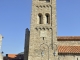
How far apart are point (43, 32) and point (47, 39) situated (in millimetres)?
957

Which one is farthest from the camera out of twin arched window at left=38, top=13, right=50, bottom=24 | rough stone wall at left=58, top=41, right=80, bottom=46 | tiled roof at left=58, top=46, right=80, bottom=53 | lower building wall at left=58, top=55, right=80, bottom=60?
rough stone wall at left=58, top=41, right=80, bottom=46

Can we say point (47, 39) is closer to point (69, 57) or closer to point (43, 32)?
point (43, 32)

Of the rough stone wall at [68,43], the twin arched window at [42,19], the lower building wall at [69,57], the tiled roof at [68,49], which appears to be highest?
the twin arched window at [42,19]

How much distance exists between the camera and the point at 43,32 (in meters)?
22.7

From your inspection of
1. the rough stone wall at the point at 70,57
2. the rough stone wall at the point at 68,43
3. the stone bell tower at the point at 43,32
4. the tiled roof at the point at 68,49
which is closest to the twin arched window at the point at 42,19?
the stone bell tower at the point at 43,32

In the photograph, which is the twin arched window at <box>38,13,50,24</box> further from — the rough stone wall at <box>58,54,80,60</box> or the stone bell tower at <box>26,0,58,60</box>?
the rough stone wall at <box>58,54,80,60</box>

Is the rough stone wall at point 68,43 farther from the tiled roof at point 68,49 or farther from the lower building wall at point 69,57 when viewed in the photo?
the lower building wall at point 69,57

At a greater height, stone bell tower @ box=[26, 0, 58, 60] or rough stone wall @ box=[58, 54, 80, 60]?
stone bell tower @ box=[26, 0, 58, 60]

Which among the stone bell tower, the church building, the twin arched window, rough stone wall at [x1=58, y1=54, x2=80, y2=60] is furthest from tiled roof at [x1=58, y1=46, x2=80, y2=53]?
the twin arched window

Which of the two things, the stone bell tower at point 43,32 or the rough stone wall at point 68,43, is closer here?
the stone bell tower at point 43,32

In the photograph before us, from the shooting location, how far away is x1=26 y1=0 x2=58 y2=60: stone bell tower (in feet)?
71.6

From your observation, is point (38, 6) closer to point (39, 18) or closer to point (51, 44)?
point (39, 18)

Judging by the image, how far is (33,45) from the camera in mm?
22125

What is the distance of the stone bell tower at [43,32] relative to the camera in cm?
2181
